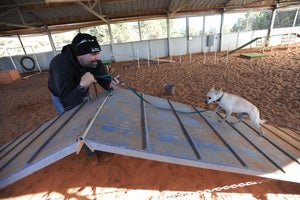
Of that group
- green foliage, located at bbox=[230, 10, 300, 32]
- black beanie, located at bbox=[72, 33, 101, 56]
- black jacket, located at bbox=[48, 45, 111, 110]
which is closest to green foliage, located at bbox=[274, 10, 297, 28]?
A: green foliage, located at bbox=[230, 10, 300, 32]

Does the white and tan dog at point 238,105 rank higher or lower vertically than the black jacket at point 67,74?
lower

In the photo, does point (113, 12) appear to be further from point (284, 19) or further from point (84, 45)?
point (284, 19)

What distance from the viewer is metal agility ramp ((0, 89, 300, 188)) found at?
1.27 metres

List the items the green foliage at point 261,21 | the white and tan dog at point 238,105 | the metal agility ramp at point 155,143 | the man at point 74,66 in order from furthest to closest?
the green foliage at point 261,21, the white and tan dog at point 238,105, the man at point 74,66, the metal agility ramp at point 155,143

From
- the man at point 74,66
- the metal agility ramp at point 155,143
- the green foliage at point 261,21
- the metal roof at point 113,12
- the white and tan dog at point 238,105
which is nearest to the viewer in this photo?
the metal agility ramp at point 155,143

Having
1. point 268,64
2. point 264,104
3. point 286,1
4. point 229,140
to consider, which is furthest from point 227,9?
point 229,140

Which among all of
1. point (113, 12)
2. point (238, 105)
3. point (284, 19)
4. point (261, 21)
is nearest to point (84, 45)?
point (238, 105)

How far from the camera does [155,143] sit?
149 centimetres

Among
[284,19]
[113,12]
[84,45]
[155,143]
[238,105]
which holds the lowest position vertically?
[238,105]

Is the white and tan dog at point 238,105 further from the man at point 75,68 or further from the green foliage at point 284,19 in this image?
the green foliage at point 284,19

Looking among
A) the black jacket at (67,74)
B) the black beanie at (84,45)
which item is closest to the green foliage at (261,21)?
the black beanie at (84,45)

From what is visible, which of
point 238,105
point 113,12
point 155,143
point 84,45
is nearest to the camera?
point 155,143

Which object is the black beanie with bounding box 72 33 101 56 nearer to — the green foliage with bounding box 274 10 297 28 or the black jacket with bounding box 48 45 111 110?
the black jacket with bounding box 48 45 111 110

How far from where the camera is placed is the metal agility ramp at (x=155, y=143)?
4.16 ft
